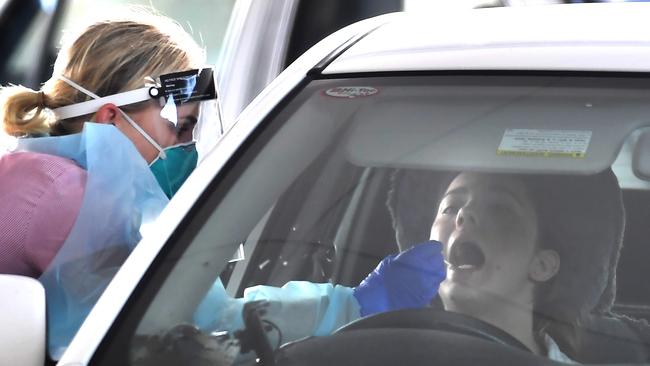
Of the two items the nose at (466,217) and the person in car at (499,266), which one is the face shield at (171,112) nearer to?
the person in car at (499,266)

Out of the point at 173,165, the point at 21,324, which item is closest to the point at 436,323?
the point at 21,324

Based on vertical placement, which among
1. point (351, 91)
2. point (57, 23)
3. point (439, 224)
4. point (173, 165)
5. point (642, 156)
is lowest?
point (57, 23)

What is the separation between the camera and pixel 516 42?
2.15 metres

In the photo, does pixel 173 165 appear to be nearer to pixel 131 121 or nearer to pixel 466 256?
pixel 131 121

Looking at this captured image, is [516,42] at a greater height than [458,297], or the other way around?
[516,42]

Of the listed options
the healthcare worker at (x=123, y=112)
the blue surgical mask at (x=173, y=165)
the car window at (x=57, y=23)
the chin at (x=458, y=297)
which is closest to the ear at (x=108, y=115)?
the healthcare worker at (x=123, y=112)

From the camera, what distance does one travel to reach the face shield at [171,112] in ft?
10.1

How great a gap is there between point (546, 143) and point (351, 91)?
40 cm

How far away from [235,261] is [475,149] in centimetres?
47

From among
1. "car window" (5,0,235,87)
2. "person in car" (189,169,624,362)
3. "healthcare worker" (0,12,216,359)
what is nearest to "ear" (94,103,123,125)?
"healthcare worker" (0,12,216,359)

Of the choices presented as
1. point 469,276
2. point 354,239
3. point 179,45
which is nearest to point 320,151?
point 354,239

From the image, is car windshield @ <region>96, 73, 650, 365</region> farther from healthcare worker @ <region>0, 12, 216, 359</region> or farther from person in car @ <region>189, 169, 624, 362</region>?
healthcare worker @ <region>0, 12, 216, 359</region>

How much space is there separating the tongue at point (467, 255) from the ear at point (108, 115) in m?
1.27

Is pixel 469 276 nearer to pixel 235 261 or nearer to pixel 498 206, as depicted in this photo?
pixel 498 206
